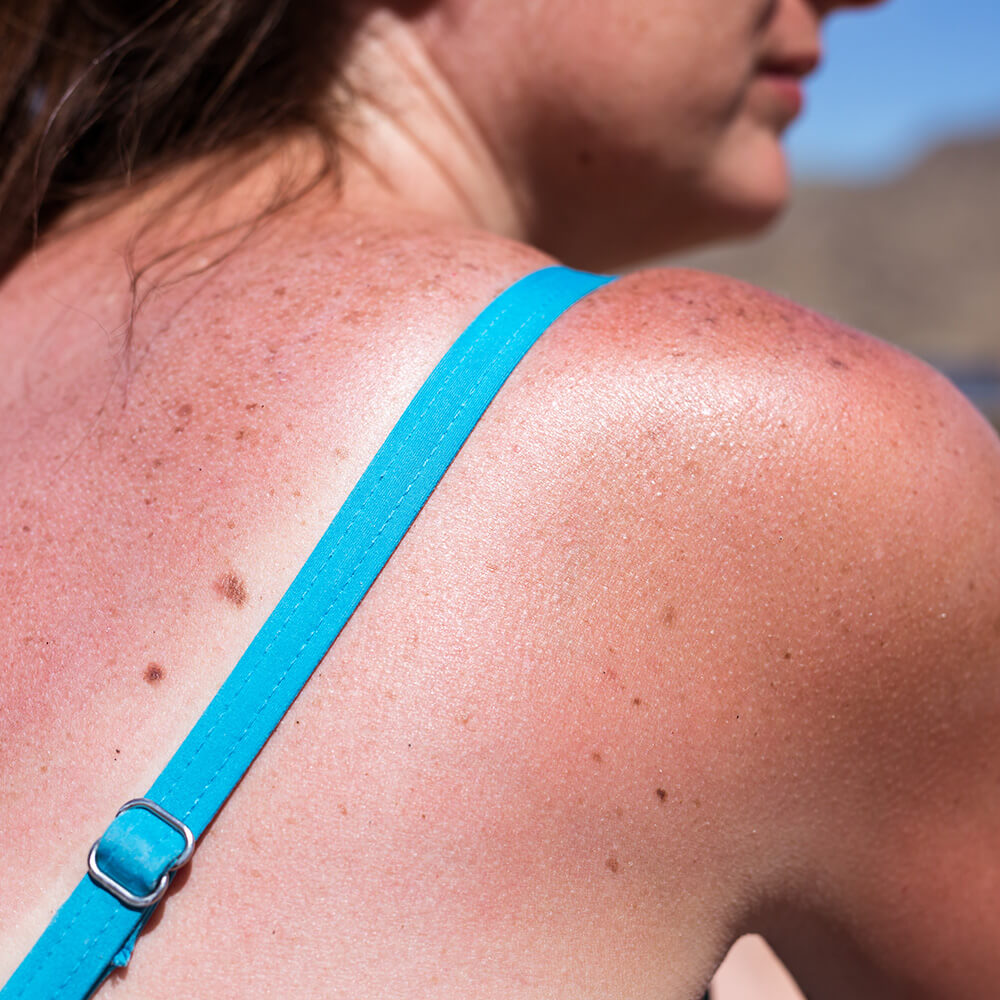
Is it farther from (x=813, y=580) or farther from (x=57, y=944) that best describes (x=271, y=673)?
(x=813, y=580)

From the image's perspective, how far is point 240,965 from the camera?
77 cm

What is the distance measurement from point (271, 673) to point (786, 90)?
1.44 meters

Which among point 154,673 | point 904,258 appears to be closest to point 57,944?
point 154,673

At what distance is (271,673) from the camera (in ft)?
2.68

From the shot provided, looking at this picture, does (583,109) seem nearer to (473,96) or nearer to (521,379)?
(473,96)

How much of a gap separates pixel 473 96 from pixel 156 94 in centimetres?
47

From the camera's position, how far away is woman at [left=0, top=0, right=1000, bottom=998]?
797 mm

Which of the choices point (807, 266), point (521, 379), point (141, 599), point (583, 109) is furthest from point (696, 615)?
point (807, 266)

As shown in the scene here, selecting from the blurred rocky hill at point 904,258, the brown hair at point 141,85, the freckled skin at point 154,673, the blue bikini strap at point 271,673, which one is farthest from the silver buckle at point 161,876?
the blurred rocky hill at point 904,258

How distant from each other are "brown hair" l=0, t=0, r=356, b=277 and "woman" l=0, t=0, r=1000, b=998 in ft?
1.20

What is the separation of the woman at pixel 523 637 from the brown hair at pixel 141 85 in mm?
367

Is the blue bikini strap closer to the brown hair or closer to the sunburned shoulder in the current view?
the sunburned shoulder

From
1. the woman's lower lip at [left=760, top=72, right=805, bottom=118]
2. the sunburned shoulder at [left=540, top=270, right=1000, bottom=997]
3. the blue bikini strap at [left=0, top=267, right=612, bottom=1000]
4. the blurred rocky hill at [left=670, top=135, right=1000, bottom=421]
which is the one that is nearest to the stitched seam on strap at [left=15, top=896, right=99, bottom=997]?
the blue bikini strap at [left=0, top=267, right=612, bottom=1000]

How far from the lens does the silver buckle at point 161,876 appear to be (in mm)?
767
